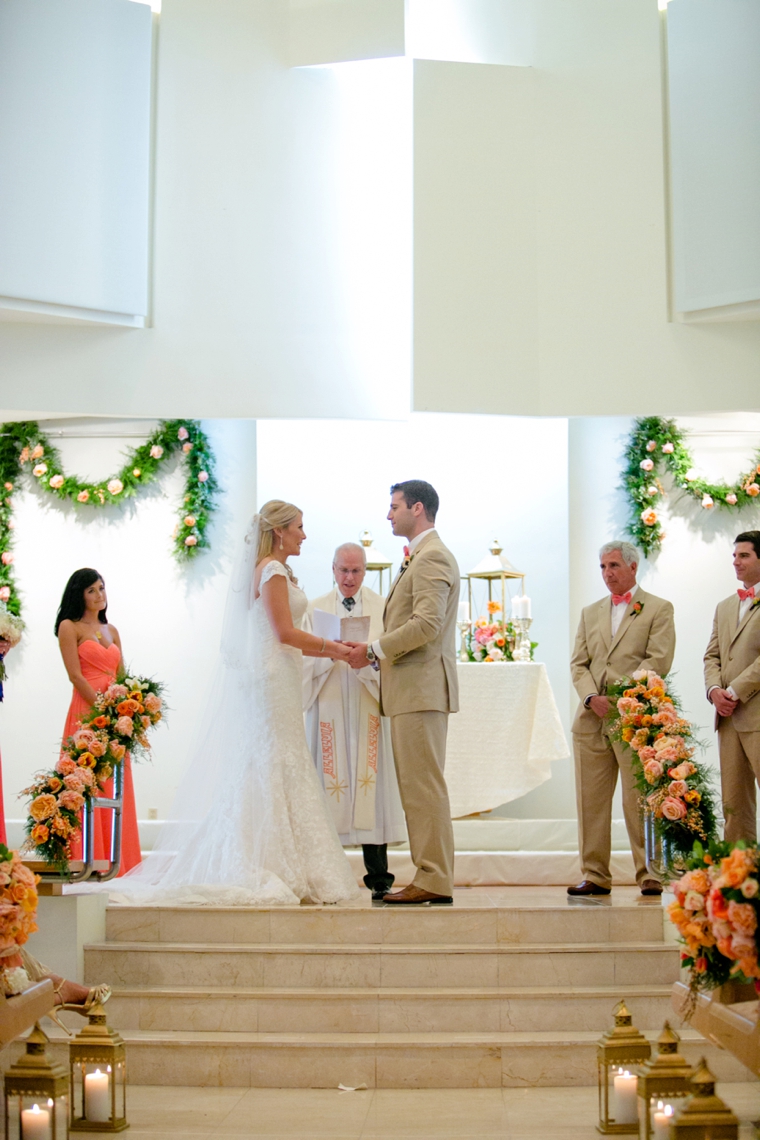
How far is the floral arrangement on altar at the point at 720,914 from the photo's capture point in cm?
275

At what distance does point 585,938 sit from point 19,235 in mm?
5404

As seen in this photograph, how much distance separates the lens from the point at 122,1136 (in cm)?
375

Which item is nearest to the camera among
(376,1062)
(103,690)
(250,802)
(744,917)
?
(744,917)

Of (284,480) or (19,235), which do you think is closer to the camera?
(19,235)

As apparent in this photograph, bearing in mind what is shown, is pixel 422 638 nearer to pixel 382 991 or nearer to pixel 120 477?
pixel 382 991

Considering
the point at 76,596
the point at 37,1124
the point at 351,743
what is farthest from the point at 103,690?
the point at 37,1124

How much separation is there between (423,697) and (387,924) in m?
1.02

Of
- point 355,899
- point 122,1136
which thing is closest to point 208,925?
point 355,899

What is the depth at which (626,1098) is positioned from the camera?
369 cm

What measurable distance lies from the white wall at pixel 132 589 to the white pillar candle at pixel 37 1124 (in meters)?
5.33

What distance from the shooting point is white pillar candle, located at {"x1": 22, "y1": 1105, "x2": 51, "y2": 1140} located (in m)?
3.25

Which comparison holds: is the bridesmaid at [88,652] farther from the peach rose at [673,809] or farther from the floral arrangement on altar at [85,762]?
the peach rose at [673,809]

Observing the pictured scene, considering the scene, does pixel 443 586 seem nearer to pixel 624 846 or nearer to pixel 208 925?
pixel 208 925

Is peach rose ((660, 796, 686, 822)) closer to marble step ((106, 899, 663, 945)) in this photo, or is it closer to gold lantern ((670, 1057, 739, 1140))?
marble step ((106, 899, 663, 945))
